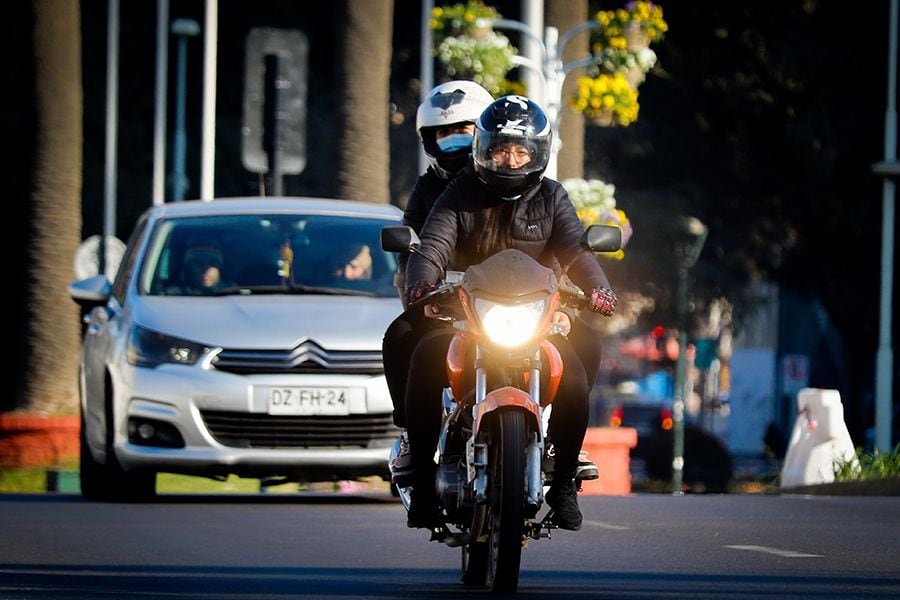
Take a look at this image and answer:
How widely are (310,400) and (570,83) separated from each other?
12490mm

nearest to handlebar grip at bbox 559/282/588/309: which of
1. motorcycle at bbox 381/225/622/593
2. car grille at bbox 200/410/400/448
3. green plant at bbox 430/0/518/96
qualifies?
motorcycle at bbox 381/225/622/593

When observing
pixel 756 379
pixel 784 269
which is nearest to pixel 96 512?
pixel 784 269

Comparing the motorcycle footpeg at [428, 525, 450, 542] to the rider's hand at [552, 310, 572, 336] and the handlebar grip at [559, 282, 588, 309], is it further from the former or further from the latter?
the handlebar grip at [559, 282, 588, 309]

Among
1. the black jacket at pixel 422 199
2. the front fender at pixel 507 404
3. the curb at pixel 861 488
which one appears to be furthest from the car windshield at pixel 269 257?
the front fender at pixel 507 404

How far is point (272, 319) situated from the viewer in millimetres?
13633

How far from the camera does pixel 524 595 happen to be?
28.1 feet

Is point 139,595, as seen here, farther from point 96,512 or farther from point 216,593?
point 96,512

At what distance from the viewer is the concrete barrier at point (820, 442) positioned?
18.8 meters

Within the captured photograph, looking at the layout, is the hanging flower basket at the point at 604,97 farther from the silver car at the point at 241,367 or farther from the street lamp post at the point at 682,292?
the silver car at the point at 241,367

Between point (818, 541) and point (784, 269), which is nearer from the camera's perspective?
point (818, 541)

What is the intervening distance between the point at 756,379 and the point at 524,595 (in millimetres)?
73586

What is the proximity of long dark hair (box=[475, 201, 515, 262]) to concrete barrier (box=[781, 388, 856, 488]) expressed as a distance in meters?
9.78

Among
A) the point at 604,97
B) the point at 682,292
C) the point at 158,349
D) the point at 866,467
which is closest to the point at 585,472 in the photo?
the point at 158,349

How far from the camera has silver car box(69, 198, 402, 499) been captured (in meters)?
13.5
